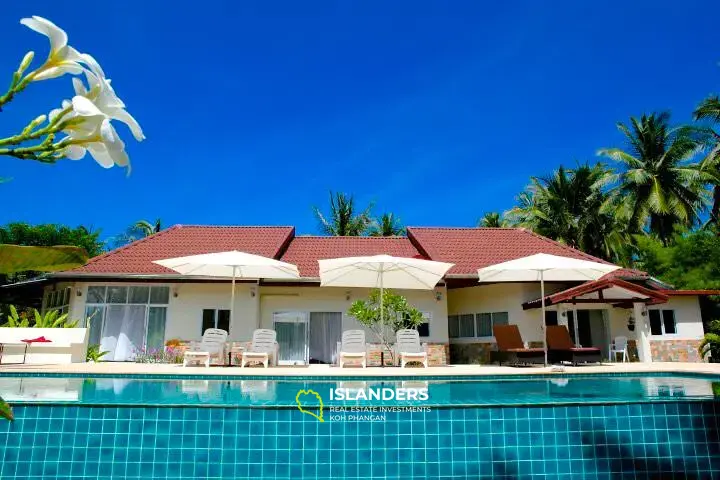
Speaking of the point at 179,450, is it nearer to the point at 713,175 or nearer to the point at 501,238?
the point at 501,238

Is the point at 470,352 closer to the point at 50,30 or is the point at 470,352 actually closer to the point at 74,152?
the point at 74,152

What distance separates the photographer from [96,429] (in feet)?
16.5

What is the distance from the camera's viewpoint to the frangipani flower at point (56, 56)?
48.1 inches

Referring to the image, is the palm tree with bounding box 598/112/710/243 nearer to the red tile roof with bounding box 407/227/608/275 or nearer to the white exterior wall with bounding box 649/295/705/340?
the red tile roof with bounding box 407/227/608/275

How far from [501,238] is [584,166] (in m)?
14.9

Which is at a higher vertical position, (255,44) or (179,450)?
(255,44)

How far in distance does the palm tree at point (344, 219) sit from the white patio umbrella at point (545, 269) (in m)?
25.7

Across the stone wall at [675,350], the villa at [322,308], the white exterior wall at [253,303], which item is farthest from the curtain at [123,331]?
the stone wall at [675,350]

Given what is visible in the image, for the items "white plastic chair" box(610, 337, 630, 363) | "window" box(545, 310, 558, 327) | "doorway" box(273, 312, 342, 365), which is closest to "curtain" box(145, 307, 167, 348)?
"doorway" box(273, 312, 342, 365)

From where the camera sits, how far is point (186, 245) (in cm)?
2194

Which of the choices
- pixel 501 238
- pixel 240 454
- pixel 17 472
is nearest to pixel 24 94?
pixel 240 454

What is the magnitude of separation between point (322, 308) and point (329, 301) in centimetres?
35

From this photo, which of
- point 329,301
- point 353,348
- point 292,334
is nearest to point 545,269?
point 353,348

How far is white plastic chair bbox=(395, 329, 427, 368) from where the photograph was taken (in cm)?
1350
